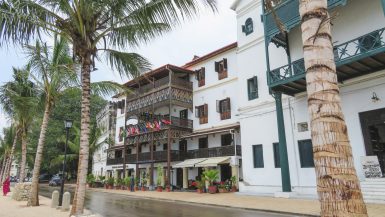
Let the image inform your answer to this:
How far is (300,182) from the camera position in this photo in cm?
1603

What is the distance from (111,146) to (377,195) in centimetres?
3321

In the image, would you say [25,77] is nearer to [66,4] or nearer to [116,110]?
[66,4]

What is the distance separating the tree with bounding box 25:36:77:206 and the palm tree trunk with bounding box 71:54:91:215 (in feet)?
13.8

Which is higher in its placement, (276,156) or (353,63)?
(353,63)

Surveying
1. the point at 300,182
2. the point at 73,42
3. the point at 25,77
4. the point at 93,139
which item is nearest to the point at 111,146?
the point at 93,139

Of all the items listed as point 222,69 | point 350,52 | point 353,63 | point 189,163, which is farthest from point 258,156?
point 222,69

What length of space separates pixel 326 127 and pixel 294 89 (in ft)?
47.2

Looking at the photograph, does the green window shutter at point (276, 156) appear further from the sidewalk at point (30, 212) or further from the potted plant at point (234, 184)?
the sidewalk at point (30, 212)

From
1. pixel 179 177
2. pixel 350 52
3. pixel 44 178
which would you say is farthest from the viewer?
pixel 44 178

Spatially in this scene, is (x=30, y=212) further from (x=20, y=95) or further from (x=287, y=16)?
(x=287, y=16)

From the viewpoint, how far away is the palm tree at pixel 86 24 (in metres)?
7.84

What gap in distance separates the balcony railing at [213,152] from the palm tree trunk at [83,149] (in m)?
16.5

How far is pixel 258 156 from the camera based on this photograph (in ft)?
61.3

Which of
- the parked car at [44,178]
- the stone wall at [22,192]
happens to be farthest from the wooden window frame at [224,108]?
the parked car at [44,178]
